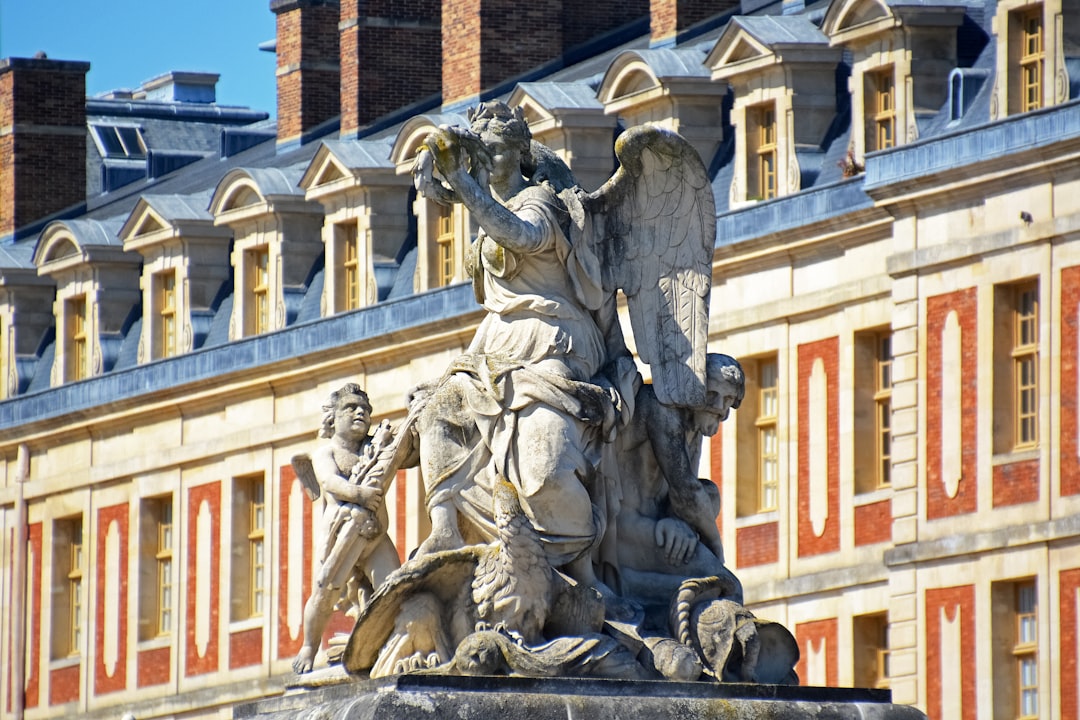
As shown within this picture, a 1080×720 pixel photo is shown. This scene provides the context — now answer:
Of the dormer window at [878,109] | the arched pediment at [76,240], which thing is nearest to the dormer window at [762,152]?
the dormer window at [878,109]

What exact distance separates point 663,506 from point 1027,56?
98.4ft

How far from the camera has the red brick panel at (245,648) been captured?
72.1 metres

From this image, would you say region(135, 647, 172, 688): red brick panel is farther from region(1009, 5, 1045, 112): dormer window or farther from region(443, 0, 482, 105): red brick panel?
A: region(1009, 5, 1045, 112): dormer window

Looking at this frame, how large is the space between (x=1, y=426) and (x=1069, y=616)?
31111 mm

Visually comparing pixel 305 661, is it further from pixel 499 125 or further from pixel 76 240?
pixel 76 240

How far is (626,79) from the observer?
62406mm

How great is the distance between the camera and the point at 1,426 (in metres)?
79.2

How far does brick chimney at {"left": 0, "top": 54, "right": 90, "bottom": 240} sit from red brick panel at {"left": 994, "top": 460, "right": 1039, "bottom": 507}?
1189 inches

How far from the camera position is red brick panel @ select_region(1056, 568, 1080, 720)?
5244 centimetres

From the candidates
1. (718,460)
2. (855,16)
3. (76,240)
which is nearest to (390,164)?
(76,240)

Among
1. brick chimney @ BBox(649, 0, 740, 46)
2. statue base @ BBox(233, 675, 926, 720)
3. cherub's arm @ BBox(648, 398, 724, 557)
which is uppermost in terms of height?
brick chimney @ BBox(649, 0, 740, 46)

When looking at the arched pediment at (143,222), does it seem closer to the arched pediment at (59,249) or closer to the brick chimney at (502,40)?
the arched pediment at (59,249)

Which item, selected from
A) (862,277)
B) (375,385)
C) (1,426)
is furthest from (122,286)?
(862,277)

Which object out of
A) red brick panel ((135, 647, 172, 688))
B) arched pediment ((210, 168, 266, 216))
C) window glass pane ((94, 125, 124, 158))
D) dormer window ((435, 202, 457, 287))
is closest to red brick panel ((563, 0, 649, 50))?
dormer window ((435, 202, 457, 287))
